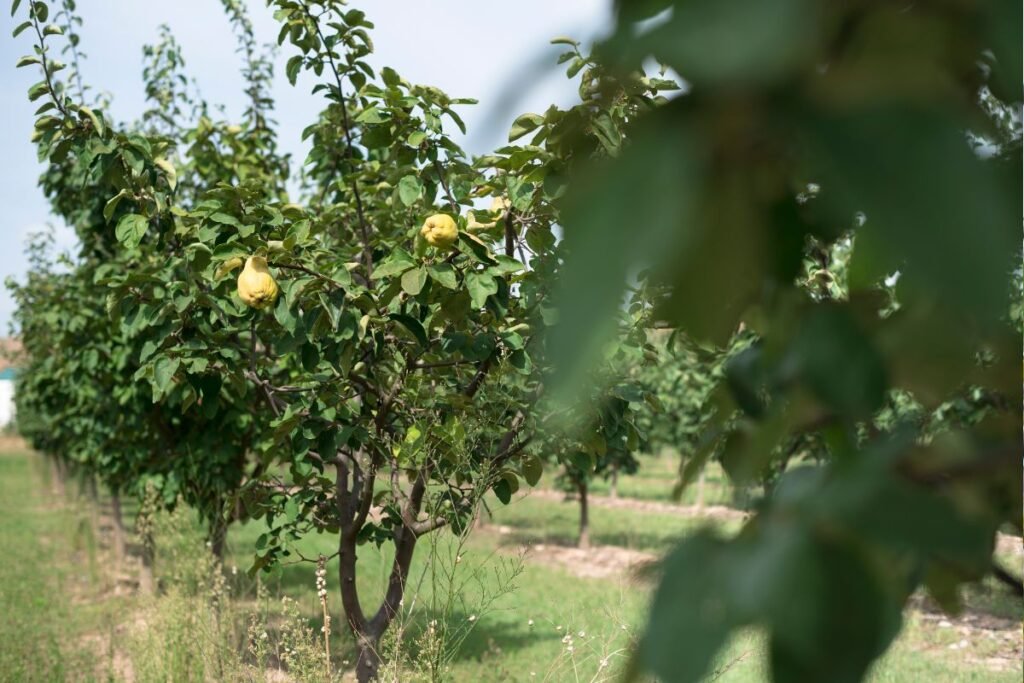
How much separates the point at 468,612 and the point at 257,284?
6.52 ft

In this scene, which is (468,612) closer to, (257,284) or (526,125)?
(257,284)

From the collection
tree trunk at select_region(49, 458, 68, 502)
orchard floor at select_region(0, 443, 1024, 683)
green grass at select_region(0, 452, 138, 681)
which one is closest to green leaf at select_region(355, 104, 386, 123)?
orchard floor at select_region(0, 443, 1024, 683)

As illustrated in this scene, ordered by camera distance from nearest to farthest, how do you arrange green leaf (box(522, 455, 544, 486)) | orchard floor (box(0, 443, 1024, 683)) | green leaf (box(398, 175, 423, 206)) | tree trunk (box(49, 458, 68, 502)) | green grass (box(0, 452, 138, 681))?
1. green leaf (box(398, 175, 423, 206))
2. orchard floor (box(0, 443, 1024, 683))
3. green leaf (box(522, 455, 544, 486))
4. green grass (box(0, 452, 138, 681))
5. tree trunk (box(49, 458, 68, 502))

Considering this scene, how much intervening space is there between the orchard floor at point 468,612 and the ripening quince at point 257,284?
914mm

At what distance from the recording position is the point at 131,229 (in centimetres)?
294

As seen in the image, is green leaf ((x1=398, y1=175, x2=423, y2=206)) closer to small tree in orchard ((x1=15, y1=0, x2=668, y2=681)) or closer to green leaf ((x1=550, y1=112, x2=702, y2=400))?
small tree in orchard ((x1=15, y1=0, x2=668, y2=681))

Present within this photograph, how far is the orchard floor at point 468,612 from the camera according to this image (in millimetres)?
2807

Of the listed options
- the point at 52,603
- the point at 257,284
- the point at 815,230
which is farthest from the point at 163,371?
the point at 52,603

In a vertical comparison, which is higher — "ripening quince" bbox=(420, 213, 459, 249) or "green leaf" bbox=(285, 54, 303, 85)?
"green leaf" bbox=(285, 54, 303, 85)

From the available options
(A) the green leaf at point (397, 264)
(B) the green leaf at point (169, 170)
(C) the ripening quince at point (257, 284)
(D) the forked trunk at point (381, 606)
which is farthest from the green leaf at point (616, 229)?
(B) the green leaf at point (169, 170)

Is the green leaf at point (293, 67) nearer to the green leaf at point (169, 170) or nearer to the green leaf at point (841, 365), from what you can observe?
the green leaf at point (169, 170)

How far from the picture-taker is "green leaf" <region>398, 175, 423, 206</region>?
2.65 metres

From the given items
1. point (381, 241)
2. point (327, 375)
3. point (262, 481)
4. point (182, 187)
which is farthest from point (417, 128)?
point (182, 187)

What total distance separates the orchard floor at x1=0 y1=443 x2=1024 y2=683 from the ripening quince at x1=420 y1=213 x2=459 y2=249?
2.96 ft
